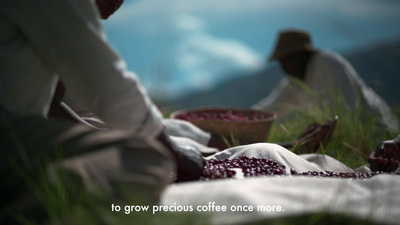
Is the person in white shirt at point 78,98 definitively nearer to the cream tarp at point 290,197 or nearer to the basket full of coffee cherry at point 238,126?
the cream tarp at point 290,197

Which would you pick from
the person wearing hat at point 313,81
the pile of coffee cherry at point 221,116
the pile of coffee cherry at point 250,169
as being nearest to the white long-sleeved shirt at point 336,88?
the person wearing hat at point 313,81

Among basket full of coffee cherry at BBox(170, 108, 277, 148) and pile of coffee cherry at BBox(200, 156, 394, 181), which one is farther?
basket full of coffee cherry at BBox(170, 108, 277, 148)

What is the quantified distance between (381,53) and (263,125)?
8.79 metres

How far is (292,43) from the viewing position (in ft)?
13.1

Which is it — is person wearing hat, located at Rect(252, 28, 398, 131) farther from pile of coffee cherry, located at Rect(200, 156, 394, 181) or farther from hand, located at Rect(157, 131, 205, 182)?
hand, located at Rect(157, 131, 205, 182)

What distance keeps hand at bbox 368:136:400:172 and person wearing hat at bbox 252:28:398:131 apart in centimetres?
144

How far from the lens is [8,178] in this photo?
3.43 ft

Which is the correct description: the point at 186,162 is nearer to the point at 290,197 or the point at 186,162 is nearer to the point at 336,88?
the point at 290,197

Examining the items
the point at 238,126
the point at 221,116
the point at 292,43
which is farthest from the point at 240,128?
the point at 292,43

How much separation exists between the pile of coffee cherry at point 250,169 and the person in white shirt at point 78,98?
37 centimetres

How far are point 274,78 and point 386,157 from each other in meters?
Result: 12.7

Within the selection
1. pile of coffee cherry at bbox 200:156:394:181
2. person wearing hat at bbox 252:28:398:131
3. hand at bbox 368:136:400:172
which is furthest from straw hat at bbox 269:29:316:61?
pile of coffee cherry at bbox 200:156:394:181

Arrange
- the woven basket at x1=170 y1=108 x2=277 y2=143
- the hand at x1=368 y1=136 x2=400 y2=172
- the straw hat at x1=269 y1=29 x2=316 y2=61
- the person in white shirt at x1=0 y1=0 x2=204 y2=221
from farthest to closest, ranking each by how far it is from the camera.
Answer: the straw hat at x1=269 y1=29 x2=316 y2=61 < the woven basket at x1=170 y1=108 x2=277 y2=143 < the hand at x1=368 y1=136 x2=400 y2=172 < the person in white shirt at x1=0 y1=0 x2=204 y2=221

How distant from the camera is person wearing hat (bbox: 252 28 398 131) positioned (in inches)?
136
